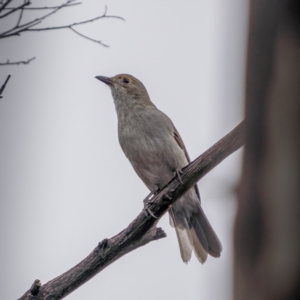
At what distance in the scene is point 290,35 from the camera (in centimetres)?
178

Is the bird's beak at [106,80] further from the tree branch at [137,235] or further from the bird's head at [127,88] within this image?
the tree branch at [137,235]

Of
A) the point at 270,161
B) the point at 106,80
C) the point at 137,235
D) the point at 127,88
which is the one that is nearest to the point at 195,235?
the point at 137,235

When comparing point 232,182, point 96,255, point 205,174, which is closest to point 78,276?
point 96,255

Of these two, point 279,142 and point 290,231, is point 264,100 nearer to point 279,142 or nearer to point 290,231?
point 279,142

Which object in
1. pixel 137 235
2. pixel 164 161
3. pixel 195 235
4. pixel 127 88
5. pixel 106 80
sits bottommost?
pixel 137 235

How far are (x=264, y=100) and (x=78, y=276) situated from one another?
312cm

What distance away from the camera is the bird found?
240 inches

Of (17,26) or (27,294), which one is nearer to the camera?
(17,26)

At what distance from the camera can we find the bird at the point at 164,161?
609 centimetres

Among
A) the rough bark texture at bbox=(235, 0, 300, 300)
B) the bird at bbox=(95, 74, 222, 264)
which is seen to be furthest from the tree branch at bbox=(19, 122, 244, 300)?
the rough bark texture at bbox=(235, 0, 300, 300)

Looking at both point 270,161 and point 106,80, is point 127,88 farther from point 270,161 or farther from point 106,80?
point 270,161

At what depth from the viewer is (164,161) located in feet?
19.9

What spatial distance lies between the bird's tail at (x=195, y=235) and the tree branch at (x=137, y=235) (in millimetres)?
1296

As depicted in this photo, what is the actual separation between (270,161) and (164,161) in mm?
4258
